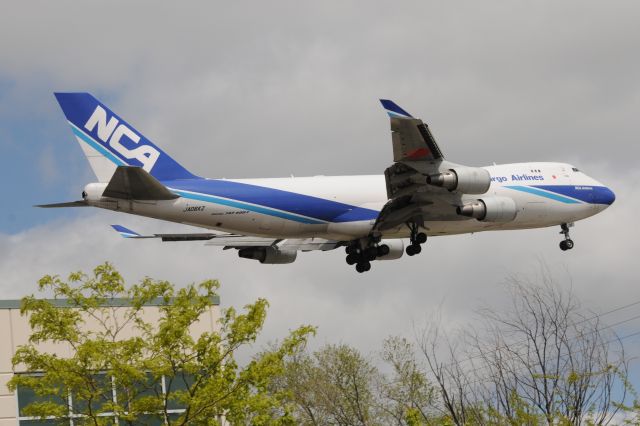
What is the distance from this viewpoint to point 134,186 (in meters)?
46.0

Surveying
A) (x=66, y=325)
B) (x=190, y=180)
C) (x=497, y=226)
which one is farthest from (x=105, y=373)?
(x=497, y=226)

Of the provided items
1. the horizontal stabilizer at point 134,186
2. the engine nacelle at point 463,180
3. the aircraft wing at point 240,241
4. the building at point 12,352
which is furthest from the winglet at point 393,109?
the building at point 12,352

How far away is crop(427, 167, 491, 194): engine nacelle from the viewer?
1906 inches

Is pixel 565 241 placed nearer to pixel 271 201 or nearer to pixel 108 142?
pixel 271 201

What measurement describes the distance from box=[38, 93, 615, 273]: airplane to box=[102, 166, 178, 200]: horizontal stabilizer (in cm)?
4

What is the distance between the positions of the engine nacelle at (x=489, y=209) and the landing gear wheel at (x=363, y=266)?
232 inches

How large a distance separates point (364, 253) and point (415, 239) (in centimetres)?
296

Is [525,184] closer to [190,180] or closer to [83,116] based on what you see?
[190,180]

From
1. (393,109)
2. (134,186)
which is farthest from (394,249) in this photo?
(134,186)

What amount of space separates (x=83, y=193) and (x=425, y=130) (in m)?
13.3

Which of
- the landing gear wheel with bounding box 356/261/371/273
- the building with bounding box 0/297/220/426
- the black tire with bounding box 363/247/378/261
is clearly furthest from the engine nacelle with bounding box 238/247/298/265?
the building with bounding box 0/297/220/426

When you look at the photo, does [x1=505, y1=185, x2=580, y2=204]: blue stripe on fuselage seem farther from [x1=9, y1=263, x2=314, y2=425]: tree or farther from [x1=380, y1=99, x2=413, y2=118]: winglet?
[x1=9, y1=263, x2=314, y2=425]: tree

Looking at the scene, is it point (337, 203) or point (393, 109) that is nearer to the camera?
point (393, 109)

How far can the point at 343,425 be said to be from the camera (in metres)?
59.7
